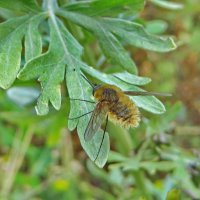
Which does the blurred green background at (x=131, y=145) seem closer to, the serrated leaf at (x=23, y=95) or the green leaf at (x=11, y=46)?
the serrated leaf at (x=23, y=95)

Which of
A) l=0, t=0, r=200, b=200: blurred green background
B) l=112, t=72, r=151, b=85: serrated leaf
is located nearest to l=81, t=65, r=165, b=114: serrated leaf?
l=112, t=72, r=151, b=85: serrated leaf

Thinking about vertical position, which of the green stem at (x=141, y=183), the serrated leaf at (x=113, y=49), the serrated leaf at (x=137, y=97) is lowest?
the green stem at (x=141, y=183)

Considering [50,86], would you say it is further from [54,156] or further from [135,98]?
[54,156]

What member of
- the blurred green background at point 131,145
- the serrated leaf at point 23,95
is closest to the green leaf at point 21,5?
the blurred green background at point 131,145

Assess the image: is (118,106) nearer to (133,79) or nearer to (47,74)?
(133,79)

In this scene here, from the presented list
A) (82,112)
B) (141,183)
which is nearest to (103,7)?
(82,112)

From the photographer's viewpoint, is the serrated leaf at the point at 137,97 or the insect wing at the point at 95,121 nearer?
the insect wing at the point at 95,121
